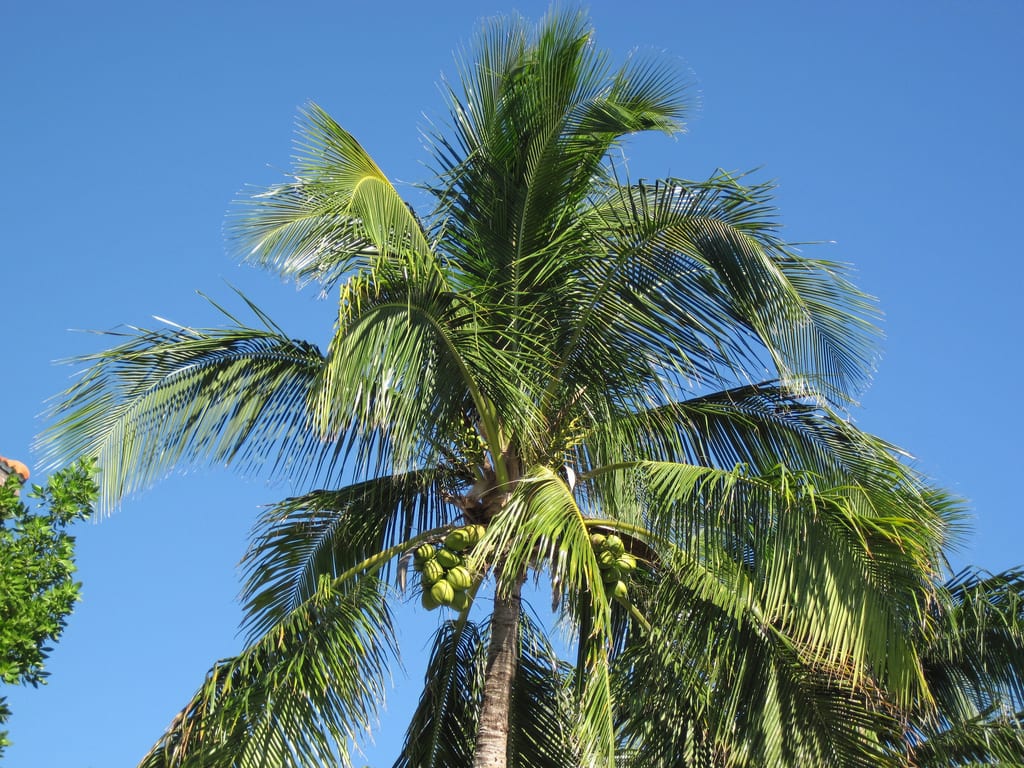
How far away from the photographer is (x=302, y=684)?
7.46 meters

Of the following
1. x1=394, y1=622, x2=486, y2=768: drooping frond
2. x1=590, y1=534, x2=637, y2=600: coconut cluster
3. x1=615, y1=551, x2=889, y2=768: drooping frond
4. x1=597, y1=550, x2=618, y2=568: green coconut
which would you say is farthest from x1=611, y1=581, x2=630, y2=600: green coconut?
x1=394, y1=622, x2=486, y2=768: drooping frond

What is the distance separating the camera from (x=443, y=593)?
Result: 25.7 feet

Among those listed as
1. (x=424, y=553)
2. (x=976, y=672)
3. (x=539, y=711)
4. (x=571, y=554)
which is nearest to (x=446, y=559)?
(x=424, y=553)

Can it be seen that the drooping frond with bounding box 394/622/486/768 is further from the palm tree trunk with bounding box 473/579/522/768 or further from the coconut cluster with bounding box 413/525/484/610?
the coconut cluster with bounding box 413/525/484/610

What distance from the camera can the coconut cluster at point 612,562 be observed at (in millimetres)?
8109

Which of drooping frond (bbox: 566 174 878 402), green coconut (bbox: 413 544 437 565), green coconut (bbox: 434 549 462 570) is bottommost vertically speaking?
green coconut (bbox: 434 549 462 570)

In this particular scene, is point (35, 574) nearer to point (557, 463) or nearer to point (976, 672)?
point (557, 463)

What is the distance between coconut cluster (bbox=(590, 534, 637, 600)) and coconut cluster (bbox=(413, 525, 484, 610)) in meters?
0.74

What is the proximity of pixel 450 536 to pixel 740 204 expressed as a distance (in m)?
2.88

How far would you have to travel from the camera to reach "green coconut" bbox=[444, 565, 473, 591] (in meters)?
7.89

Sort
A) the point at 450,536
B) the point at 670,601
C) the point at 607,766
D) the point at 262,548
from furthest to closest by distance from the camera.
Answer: the point at 262,548, the point at 670,601, the point at 450,536, the point at 607,766

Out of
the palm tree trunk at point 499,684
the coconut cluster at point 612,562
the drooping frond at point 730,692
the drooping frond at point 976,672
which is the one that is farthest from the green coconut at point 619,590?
the drooping frond at point 976,672

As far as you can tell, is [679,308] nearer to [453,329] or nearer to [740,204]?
[740,204]

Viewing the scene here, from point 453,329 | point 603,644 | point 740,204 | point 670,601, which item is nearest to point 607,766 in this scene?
point 603,644
